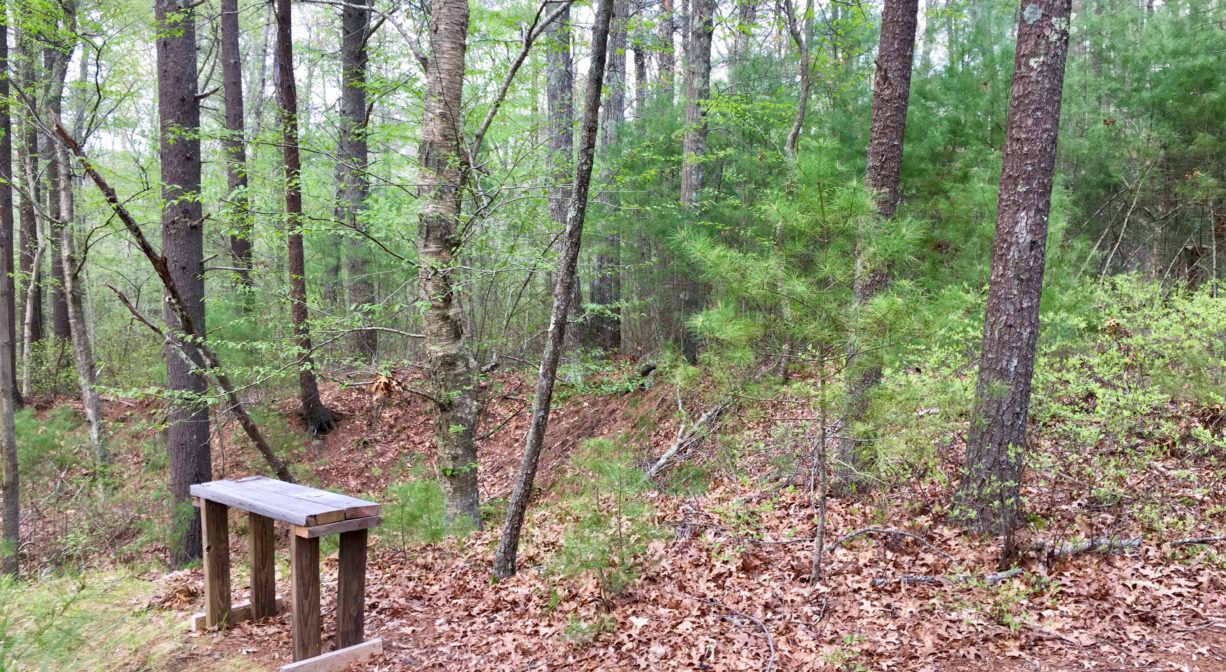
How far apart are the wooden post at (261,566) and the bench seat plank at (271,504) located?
266 millimetres

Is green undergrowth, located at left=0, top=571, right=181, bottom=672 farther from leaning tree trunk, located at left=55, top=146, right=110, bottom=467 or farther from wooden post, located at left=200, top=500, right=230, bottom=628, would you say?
leaning tree trunk, located at left=55, top=146, right=110, bottom=467

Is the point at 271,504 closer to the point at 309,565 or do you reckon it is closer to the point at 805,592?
the point at 309,565

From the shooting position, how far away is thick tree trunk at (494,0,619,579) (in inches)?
193

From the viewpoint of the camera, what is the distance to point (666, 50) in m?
10.5

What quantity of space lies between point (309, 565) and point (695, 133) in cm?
793

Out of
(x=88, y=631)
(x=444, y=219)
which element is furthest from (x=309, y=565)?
(x=444, y=219)

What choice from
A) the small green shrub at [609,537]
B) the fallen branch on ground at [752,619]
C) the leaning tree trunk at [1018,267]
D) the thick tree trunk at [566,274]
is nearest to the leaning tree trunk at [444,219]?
the thick tree trunk at [566,274]

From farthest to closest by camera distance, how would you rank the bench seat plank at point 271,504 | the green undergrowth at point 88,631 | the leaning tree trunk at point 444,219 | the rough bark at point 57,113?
1. the rough bark at point 57,113
2. the leaning tree trunk at point 444,219
3. the bench seat plank at point 271,504
4. the green undergrowth at point 88,631

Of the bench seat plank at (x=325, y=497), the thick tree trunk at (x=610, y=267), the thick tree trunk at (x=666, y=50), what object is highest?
the thick tree trunk at (x=666, y=50)

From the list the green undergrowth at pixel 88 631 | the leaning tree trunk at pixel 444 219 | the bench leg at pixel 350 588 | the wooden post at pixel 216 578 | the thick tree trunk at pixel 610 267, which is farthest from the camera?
the thick tree trunk at pixel 610 267

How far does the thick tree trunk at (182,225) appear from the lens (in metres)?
7.72

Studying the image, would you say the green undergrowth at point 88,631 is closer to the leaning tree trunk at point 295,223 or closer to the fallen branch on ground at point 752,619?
the leaning tree trunk at point 295,223

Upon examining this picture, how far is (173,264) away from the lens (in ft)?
25.7

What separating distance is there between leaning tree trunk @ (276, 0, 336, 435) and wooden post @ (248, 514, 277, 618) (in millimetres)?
1687
